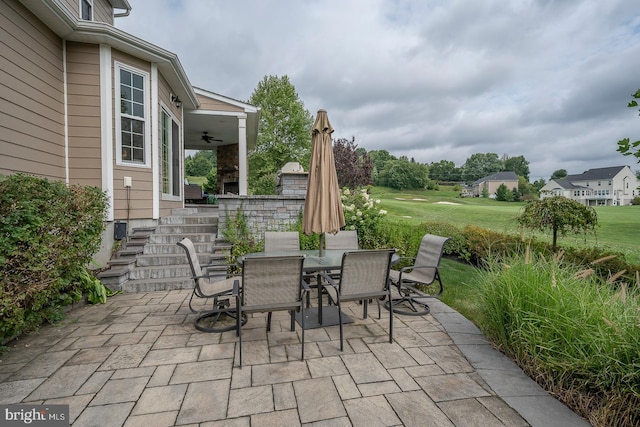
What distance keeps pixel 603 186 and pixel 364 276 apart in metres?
42.2

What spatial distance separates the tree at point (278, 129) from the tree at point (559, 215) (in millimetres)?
17829

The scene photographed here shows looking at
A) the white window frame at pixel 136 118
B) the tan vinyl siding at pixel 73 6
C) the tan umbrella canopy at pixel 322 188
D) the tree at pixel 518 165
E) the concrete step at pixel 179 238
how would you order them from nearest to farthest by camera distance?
1. the tan umbrella canopy at pixel 322 188
2. the white window frame at pixel 136 118
3. the concrete step at pixel 179 238
4. the tan vinyl siding at pixel 73 6
5. the tree at pixel 518 165

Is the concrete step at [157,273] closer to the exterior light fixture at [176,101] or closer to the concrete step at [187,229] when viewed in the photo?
the concrete step at [187,229]

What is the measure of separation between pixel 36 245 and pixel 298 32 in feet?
35.8

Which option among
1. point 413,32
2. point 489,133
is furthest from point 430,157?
point 413,32

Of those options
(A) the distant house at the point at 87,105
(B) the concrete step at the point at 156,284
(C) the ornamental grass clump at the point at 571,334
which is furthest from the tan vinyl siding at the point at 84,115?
(C) the ornamental grass clump at the point at 571,334

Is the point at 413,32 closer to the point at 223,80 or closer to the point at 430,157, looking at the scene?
the point at 223,80

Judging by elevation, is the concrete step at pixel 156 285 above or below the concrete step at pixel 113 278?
below

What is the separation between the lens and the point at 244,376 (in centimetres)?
229

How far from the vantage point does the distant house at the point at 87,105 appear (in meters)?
4.20

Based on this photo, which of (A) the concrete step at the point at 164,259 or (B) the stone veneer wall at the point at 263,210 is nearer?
(A) the concrete step at the point at 164,259

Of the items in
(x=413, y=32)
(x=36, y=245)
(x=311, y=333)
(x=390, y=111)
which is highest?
(x=390, y=111)

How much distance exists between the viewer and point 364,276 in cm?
293
